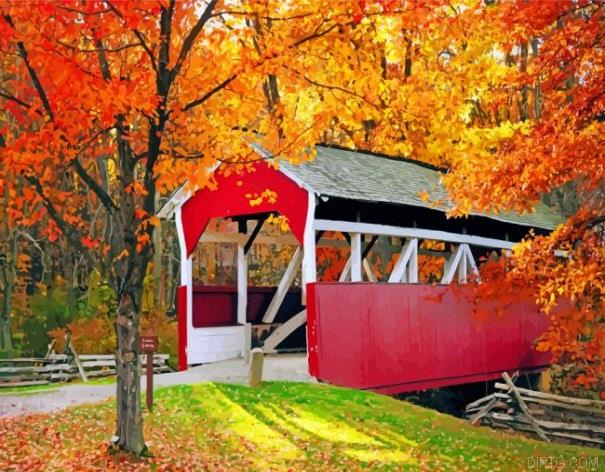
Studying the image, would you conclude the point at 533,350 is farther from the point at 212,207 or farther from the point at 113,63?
the point at 113,63

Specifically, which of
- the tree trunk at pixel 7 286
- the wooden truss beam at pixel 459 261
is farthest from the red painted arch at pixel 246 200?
the tree trunk at pixel 7 286

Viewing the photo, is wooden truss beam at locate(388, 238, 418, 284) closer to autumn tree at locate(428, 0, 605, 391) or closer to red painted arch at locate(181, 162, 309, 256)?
red painted arch at locate(181, 162, 309, 256)

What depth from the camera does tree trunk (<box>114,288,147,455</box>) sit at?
962cm

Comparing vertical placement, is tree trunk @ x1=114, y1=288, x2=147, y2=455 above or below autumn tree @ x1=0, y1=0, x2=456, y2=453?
below

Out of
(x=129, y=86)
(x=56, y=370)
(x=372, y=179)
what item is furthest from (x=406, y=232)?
(x=56, y=370)

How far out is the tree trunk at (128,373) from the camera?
31.6 ft

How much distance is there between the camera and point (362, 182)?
1662 cm

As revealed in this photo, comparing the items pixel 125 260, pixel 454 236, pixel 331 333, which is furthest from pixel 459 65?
pixel 125 260

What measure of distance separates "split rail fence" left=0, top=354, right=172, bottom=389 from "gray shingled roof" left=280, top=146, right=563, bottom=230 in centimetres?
772

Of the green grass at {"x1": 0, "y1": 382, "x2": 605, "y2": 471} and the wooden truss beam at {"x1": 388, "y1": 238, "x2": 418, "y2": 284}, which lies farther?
the wooden truss beam at {"x1": 388, "y1": 238, "x2": 418, "y2": 284}

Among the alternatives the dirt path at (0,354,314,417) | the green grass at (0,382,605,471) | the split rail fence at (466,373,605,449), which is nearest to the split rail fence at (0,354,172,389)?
the dirt path at (0,354,314,417)

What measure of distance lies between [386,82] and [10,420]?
15124 millimetres

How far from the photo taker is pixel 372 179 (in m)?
17.3

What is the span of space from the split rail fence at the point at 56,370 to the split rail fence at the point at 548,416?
9.14 meters
